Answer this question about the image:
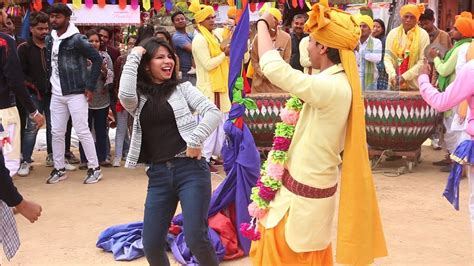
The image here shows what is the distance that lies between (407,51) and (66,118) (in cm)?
426

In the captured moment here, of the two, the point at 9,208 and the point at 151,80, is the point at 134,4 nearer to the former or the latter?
the point at 151,80

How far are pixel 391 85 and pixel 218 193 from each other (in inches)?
159

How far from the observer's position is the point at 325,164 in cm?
279

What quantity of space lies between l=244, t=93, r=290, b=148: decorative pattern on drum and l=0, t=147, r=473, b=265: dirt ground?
2.88ft

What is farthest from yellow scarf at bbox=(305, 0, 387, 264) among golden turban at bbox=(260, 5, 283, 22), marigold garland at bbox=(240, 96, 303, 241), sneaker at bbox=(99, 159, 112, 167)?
sneaker at bbox=(99, 159, 112, 167)

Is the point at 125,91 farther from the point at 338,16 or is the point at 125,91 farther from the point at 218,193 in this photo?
the point at 218,193

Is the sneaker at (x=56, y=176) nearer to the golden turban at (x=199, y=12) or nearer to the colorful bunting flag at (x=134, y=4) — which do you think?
the golden turban at (x=199, y=12)

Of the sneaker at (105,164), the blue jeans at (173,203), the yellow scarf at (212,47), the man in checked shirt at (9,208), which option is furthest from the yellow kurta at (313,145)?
the sneaker at (105,164)

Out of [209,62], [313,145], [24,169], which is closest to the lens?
[313,145]

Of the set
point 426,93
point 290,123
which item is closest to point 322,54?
point 290,123

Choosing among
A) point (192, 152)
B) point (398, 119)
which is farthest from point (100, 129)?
point (192, 152)

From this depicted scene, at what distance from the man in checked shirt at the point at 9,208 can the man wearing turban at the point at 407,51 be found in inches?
230

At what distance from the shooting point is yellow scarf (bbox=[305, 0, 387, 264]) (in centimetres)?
275

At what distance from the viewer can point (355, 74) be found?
Answer: 2775 mm
